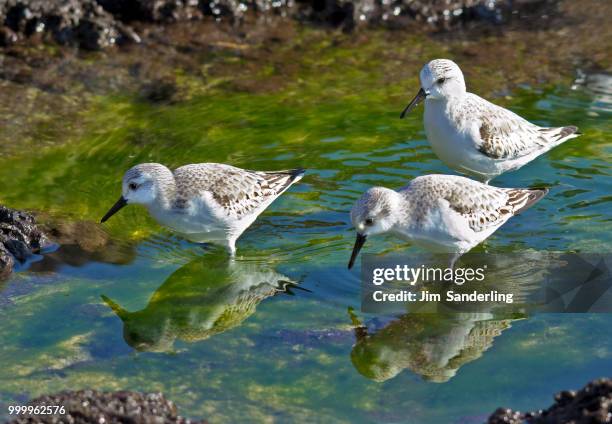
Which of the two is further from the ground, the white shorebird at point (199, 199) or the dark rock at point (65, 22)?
the dark rock at point (65, 22)

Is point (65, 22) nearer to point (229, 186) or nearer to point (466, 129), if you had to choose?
point (229, 186)

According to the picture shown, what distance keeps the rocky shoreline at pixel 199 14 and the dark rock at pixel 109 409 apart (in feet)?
28.6

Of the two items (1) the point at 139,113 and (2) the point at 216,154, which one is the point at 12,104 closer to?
(1) the point at 139,113

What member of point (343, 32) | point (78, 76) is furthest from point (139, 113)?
point (343, 32)

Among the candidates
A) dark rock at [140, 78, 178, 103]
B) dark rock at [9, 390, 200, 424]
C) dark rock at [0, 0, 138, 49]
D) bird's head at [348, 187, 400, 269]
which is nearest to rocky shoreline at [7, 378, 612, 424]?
dark rock at [9, 390, 200, 424]

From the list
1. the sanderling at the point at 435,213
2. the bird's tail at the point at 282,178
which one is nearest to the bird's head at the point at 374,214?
the sanderling at the point at 435,213

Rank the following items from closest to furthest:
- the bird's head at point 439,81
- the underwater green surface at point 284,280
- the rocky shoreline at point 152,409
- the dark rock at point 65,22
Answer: the rocky shoreline at point 152,409
the underwater green surface at point 284,280
the bird's head at point 439,81
the dark rock at point 65,22

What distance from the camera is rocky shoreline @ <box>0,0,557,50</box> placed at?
48.3ft

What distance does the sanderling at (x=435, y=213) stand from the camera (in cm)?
902

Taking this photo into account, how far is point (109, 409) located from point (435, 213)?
3.77 m

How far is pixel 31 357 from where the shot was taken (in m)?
8.50

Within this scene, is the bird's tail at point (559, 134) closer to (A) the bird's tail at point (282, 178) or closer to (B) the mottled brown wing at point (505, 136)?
(B) the mottled brown wing at point (505, 136)

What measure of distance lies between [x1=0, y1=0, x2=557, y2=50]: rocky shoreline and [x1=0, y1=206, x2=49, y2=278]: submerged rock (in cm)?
520

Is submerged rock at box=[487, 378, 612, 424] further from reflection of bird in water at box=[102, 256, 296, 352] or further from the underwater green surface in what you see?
reflection of bird in water at box=[102, 256, 296, 352]
